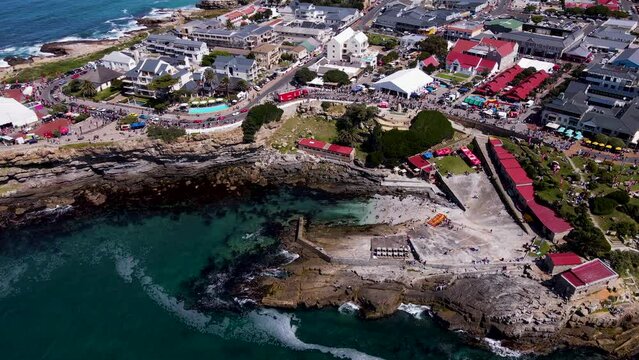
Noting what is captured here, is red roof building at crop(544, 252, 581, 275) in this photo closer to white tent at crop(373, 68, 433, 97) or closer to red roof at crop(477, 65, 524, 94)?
white tent at crop(373, 68, 433, 97)

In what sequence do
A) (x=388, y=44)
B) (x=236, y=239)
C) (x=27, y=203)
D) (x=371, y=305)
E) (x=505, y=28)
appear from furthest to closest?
(x=505, y=28), (x=388, y=44), (x=27, y=203), (x=236, y=239), (x=371, y=305)

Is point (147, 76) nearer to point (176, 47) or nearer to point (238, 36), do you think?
point (176, 47)

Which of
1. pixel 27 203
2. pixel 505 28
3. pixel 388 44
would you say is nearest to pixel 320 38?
pixel 388 44

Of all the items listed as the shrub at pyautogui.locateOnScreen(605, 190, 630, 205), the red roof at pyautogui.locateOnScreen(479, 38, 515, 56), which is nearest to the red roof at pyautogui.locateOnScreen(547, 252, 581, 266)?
the shrub at pyautogui.locateOnScreen(605, 190, 630, 205)

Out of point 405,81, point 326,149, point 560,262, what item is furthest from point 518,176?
point 405,81

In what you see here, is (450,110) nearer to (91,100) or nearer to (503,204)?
(503,204)

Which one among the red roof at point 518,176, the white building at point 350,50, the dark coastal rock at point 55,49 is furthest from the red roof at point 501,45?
the dark coastal rock at point 55,49
